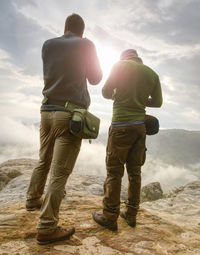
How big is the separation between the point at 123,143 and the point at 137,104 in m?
0.87

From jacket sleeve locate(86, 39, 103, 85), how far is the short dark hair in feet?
1.63

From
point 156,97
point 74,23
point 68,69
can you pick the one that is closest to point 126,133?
point 156,97

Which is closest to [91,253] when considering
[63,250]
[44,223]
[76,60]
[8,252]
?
[63,250]

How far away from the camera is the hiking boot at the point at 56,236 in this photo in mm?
2711

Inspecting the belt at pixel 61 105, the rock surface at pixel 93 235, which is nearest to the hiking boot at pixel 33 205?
the rock surface at pixel 93 235

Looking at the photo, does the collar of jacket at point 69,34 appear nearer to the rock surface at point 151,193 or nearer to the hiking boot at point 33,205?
the hiking boot at point 33,205

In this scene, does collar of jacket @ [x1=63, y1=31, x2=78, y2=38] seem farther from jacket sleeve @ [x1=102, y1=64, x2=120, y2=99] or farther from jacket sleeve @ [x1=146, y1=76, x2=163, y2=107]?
jacket sleeve @ [x1=146, y1=76, x2=163, y2=107]

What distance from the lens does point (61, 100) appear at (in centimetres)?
309

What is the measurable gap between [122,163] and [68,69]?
211cm

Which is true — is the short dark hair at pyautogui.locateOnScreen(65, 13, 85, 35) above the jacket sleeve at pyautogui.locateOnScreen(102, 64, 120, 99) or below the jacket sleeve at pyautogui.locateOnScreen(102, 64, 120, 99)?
above

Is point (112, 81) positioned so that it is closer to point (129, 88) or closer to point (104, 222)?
point (129, 88)

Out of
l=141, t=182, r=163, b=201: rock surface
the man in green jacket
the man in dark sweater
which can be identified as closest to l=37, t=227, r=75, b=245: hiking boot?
the man in dark sweater

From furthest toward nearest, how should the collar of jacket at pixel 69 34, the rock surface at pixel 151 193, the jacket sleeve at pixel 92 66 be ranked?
the rock surface at pixel 151 193, the collar of jacket at pixel 69 34, the jacket sleeve at pixel 92 66

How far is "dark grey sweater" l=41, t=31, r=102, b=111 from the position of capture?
3064 mm
